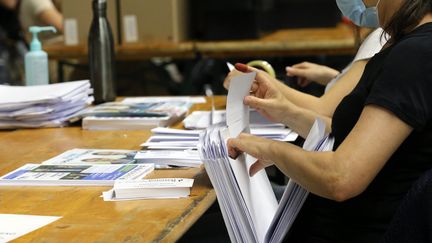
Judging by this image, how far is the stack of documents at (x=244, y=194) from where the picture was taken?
47.8 inches

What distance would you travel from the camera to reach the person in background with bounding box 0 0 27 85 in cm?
443

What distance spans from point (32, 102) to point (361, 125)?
1.20m

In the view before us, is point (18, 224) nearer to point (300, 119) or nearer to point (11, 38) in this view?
point (300, 119)

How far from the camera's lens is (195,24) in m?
4.72

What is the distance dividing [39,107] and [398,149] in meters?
1.20

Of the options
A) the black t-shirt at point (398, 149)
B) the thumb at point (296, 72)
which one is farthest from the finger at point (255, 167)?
the thumb at point (296, 72)

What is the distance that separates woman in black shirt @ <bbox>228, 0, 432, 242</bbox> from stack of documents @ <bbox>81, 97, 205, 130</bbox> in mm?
752

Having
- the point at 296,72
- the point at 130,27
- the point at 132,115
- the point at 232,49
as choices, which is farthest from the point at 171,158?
the point at 130,27

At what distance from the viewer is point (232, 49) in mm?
4090

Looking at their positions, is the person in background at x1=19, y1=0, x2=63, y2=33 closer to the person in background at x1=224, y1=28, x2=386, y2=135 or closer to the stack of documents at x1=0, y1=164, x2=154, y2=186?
the person in background at x1=224, y1=28, x2=386, y2=135

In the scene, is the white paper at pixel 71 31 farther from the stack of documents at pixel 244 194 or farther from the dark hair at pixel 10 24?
the stack of documents at pixel 244 194

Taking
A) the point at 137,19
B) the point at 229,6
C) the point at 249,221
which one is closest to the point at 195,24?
the point at 229,6

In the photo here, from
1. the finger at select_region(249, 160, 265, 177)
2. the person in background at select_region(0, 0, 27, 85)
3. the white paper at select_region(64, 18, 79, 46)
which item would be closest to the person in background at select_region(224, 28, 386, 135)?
the finger at select_region(249, 160, 265, 177)

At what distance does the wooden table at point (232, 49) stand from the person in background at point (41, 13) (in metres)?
0.29
